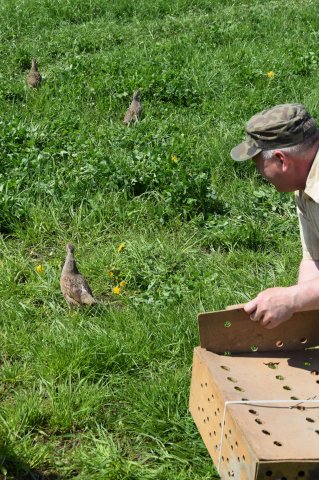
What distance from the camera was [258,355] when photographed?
3875 millimetres

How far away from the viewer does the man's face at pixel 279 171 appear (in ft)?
12.7

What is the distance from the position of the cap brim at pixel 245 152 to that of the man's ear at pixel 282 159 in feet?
0.33

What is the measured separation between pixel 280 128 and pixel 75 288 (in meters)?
2.26

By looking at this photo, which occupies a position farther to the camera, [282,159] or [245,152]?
[245,152]

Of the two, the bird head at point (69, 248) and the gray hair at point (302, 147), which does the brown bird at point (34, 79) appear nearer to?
the bird head at point (69, 248)

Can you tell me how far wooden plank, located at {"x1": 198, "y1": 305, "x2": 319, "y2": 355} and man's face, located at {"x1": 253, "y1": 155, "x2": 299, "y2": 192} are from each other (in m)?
0.66

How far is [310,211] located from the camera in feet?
13.4

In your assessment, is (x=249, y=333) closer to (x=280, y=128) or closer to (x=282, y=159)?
(x=282, y=159)

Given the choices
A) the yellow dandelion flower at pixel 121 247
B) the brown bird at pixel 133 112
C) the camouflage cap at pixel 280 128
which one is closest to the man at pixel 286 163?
the camouflage cap at pixel 280 128

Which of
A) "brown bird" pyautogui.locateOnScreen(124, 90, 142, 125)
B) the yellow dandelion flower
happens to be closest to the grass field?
the yellow dandelion flower

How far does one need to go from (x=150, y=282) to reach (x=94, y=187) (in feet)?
5.21

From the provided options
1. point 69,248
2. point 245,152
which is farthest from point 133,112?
point 245,152

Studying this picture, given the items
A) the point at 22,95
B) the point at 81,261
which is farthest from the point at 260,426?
the point at 22,95

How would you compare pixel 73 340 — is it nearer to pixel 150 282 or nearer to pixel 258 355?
pixel 150 282
